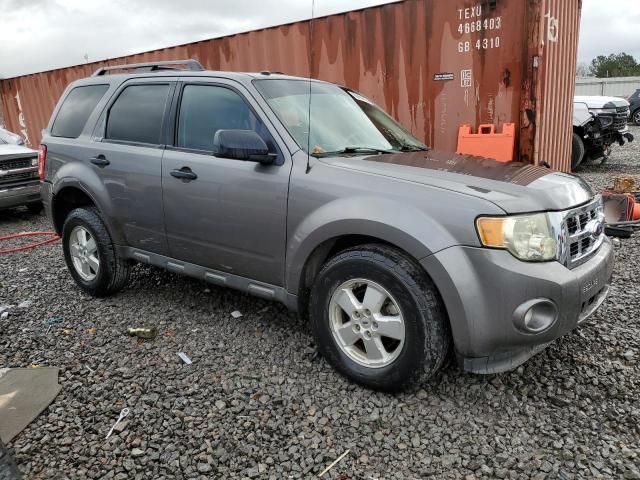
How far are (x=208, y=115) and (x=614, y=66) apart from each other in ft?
201

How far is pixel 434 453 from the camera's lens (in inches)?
92.4

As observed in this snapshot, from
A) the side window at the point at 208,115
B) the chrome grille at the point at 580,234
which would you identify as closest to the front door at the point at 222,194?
the side window at the point at 208,115

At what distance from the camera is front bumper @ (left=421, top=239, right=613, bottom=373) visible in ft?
7.72

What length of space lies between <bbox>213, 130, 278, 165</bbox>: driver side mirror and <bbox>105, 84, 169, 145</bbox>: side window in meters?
0.95

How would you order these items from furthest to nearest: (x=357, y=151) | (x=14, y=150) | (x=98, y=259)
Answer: (x=14, y=150) → (x=98, y=259) → (x=357, y=151)

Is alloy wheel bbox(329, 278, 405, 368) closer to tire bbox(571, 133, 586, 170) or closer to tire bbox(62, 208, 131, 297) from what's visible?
tire bbox(62, 208, 131, 297)

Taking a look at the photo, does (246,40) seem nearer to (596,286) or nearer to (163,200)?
(163,200)

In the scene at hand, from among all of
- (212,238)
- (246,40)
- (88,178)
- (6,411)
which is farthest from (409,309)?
(246,40)

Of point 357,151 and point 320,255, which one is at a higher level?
point 357,151

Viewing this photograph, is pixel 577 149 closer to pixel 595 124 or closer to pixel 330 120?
pixel 595 124

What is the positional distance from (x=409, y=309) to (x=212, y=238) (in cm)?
144

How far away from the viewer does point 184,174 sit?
3.39 m

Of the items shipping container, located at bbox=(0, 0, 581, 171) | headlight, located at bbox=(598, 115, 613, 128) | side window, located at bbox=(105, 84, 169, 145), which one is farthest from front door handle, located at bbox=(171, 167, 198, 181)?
headlight, located at bbox=(598, 115, 613, 128)

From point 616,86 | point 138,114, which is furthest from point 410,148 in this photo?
point 616,86
